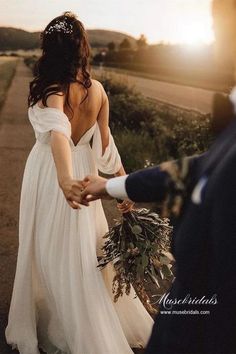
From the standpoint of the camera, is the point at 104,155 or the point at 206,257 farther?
the point at 104,155

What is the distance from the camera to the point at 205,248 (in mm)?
1544

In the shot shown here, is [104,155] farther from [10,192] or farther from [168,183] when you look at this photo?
[10,192]

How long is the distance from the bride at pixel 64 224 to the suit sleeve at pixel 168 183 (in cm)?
109

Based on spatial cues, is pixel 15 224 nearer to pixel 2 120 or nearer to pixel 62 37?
pixel 62 37

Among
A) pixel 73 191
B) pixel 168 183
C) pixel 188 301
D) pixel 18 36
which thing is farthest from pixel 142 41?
pixel 188 301

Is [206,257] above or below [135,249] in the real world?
above

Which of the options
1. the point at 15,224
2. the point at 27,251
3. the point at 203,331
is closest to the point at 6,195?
the point at 15,224

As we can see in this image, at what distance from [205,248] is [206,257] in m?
0.03

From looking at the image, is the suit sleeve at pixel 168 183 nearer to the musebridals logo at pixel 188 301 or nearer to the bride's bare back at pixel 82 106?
the musebridals logo at pixel 188 301

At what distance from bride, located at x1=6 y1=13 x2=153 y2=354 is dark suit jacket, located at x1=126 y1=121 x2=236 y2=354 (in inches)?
54.5

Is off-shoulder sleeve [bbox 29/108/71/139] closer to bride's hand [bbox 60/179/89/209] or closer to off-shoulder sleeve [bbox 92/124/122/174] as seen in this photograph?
bride's hand [bbox 60/179/89/209]

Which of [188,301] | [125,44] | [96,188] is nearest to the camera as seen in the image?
[188,301]

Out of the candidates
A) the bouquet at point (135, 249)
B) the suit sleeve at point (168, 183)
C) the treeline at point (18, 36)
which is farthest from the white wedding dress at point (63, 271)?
the suit sleeve at point (168, 183)

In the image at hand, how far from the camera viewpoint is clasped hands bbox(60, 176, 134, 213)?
232 cm
